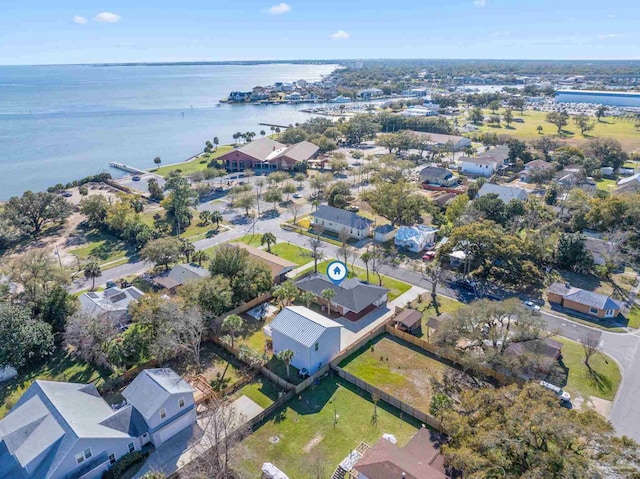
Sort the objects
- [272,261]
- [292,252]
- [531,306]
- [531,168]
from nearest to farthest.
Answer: [531,306]
[272,261]
[292,252]
[531,168]

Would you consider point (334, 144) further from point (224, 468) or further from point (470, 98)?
point (470, 98)

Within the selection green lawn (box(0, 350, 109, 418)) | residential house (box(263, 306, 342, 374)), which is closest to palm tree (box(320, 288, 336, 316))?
residential house (box(263, 306, 342, 374))

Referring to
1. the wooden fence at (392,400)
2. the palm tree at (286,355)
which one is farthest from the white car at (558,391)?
the palm tree at (286,355)

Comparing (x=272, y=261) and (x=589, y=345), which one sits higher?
(x=272, y=261)

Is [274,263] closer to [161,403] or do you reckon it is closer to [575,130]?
[161,403]

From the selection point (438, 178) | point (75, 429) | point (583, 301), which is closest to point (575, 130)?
point (438, 178)

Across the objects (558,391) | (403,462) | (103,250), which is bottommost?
(103,250)
